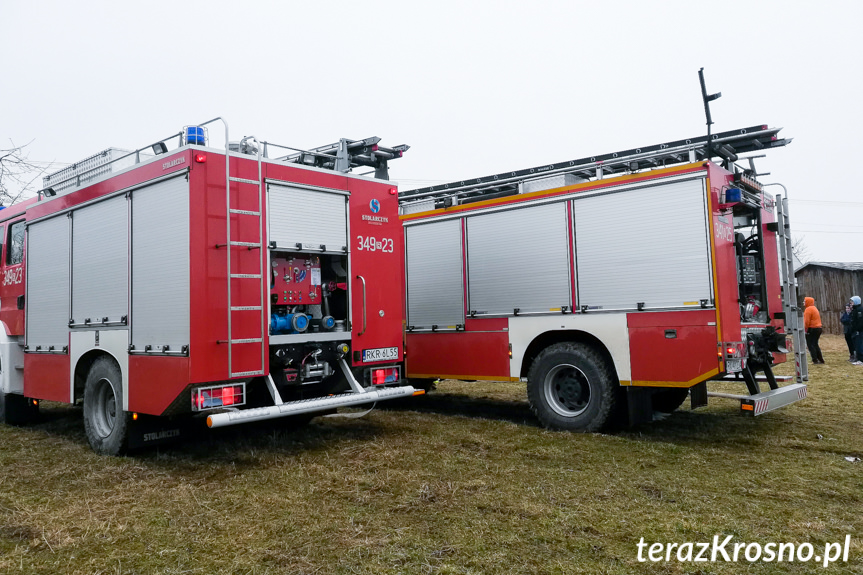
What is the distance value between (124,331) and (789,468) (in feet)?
21.5

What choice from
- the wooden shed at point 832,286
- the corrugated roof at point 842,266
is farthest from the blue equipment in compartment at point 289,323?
the corrugated roof at point 842,266

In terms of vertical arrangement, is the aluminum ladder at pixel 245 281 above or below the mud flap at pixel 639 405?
above

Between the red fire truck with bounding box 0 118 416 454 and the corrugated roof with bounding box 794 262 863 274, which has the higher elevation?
the corrugated roof with bounding box 794 262 863 274

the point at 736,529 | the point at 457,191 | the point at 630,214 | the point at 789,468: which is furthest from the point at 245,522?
the point at 457,191

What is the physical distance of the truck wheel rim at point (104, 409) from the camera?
6910mm

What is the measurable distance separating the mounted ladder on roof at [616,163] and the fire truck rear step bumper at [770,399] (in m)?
2.64

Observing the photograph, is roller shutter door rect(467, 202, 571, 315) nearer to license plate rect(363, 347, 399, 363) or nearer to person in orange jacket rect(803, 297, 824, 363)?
license plate rect(363, 347, 399, 363)

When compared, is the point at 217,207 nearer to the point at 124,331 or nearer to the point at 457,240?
the point at 124,331

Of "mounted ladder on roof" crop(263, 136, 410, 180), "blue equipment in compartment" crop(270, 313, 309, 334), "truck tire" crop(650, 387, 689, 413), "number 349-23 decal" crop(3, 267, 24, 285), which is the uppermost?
"mounted ladder on roof" crop(263, 136, 410, 180)

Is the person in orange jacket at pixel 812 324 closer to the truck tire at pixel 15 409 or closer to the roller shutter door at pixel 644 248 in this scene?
the roller shutter door at pixel 644 248

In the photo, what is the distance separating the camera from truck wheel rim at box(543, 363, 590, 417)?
25.2 feet

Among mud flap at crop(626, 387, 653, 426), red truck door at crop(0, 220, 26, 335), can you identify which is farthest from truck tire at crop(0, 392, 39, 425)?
mud flap at crop(626, 387, 653, 426)

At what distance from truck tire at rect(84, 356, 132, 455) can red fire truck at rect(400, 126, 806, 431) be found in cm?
412

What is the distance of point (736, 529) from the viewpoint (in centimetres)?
417
